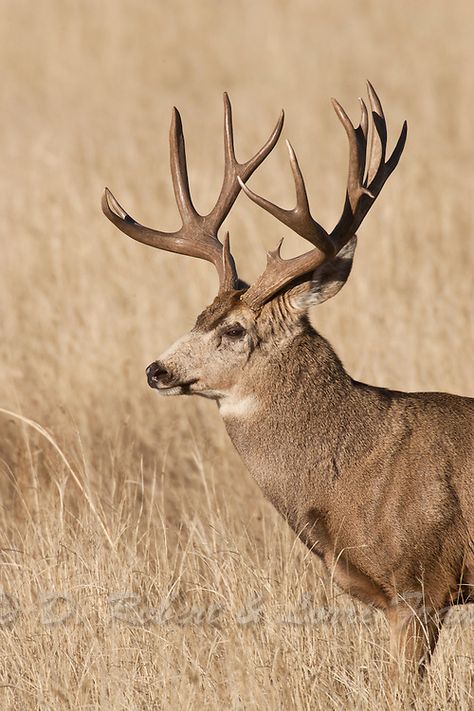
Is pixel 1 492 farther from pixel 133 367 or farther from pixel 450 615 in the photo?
pixel 450 615

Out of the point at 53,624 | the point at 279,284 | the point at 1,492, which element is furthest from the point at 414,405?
the point at 1,492

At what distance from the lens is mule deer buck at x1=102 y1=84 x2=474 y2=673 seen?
4758 mm

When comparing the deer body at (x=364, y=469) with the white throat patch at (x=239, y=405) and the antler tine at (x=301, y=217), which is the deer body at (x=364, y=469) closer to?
the white throat patch at (x=239, y=405)

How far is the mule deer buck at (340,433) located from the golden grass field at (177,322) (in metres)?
0.26

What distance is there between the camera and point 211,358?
5.24 m

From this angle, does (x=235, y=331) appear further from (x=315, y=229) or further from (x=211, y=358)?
(x=315, y=229)

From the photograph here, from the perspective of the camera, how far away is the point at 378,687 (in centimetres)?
451

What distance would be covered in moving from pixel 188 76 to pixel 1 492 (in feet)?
35.0

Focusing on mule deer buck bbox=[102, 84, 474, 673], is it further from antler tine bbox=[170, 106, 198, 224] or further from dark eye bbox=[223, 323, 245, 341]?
antler tine bbox=[170, 106, 198, 224]

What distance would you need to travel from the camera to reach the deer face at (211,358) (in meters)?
5.21

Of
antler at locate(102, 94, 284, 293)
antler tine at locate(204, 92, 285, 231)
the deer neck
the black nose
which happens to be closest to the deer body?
the deer neck

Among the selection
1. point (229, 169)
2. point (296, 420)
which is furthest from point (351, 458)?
point (229, 169)

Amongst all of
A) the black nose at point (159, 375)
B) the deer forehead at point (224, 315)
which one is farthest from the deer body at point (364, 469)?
the black nose at point (159, 375)

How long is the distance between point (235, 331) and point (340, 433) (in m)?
0.63
